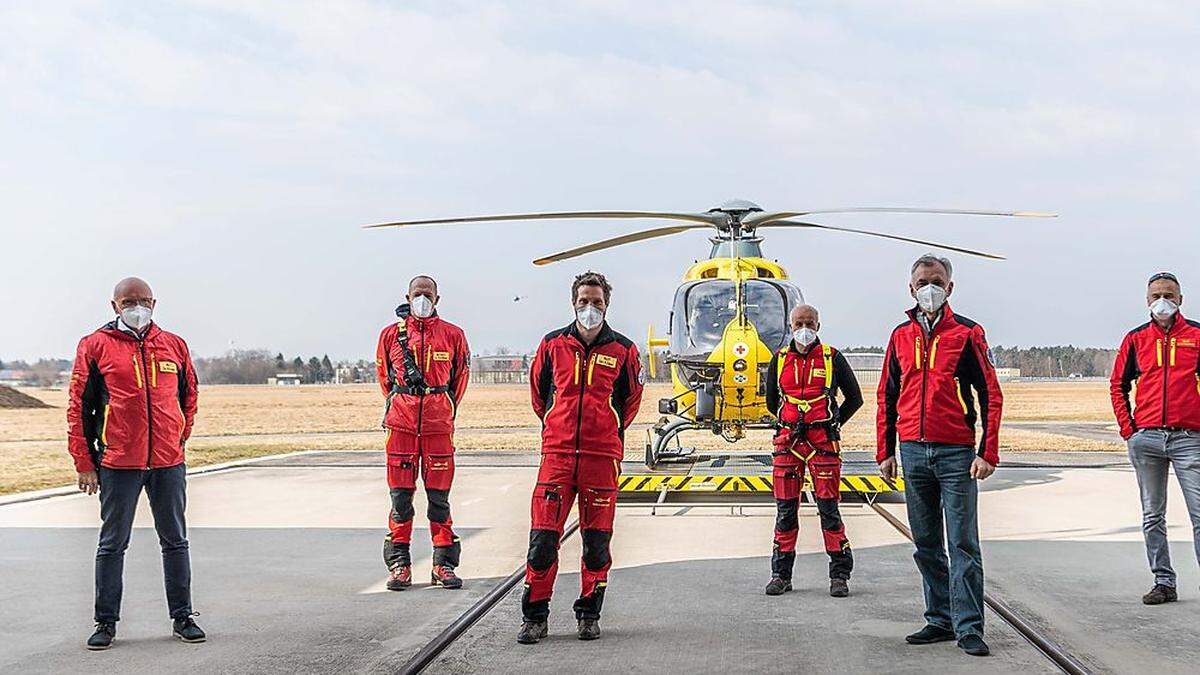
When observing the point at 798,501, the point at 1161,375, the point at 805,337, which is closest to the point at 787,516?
the point at 798,501

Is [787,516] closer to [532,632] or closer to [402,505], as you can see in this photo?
[532,632]

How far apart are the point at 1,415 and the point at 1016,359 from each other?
425 feet

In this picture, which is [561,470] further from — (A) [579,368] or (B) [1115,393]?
(B) [1115,393]

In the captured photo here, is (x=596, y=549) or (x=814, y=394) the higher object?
(x=814, y=394)

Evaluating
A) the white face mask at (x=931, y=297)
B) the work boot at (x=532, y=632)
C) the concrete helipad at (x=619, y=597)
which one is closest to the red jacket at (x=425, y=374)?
the concrete helipad at (x=619, y=597)

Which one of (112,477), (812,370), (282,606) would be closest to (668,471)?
(812,370)

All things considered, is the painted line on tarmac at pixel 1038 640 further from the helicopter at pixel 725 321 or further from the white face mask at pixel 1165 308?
the helicopter at pixel 725 321

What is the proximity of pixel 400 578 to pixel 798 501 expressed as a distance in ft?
9.20

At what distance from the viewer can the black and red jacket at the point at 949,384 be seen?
595 cm

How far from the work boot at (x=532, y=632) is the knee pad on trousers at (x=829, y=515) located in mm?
2333

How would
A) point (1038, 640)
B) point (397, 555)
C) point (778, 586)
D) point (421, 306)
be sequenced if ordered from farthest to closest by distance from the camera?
point (421, 306) < point (397, 555) < point (778, 586) < point (1038, 640)

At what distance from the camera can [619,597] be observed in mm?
7273

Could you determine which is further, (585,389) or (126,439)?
(585,389)

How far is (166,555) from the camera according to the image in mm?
6379
